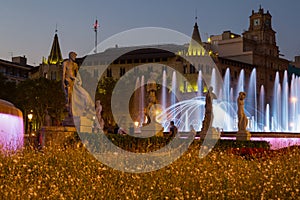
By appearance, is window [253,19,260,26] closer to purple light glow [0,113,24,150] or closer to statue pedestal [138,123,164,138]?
statue pedestal [138,123,164,138]

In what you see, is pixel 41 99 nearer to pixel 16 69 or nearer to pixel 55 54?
pixel 55 54

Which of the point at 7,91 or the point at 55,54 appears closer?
the point at 7,91

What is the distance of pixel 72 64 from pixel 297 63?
117m

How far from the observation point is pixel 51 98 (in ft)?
251

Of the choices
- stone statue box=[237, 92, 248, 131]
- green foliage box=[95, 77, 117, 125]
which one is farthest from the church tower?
stone statue box=[237, 92, 248, 131]

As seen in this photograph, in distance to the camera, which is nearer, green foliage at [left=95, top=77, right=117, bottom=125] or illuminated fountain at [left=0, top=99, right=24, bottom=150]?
illuminated fountain at [left=0, top=99, right=24, bottom=150]

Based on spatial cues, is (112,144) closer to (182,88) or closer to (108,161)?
(108,161)

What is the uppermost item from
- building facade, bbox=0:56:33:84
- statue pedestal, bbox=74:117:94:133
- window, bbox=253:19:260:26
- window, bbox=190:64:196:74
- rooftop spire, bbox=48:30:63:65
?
window, bbox=253:19:260:26

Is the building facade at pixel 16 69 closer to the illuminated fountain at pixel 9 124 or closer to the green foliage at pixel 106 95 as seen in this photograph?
the green foliage at pixel 106 95

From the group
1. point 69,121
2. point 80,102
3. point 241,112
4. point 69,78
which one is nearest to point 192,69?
point 241,112

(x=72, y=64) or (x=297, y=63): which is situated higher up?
(x=297, y=63)

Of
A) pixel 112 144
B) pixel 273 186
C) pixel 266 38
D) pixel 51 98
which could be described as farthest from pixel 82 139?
pixel 266 38

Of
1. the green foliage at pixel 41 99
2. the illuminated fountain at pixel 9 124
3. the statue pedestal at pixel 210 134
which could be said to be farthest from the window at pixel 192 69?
the illuminated fountain at pixel 9 124

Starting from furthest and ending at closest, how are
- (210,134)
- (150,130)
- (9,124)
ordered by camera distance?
(210,134)
(150,130)
(9,124)
